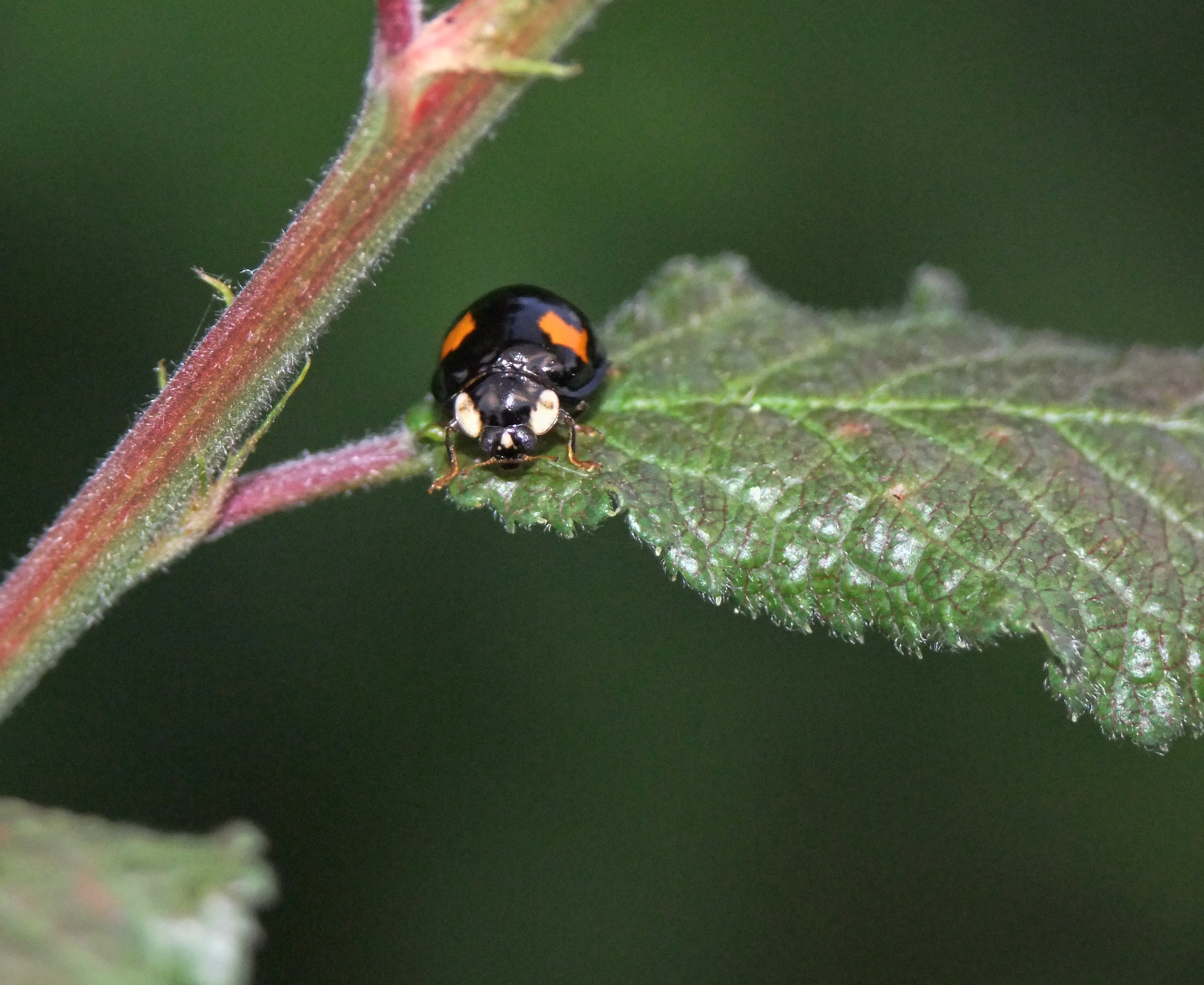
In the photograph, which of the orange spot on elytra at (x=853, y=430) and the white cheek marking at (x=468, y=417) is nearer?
the orange spot on elytra at (x=853, y=430)

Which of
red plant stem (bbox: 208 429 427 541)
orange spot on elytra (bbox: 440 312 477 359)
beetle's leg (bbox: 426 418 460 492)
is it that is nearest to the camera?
red plant stem (bbox: 208 429 427 541)

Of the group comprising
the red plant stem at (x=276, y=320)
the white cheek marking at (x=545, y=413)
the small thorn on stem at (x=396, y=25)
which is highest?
the white cheek marking at (x=545, y=413)

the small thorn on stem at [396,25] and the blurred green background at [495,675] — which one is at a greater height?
the blurred green background at [495,675]

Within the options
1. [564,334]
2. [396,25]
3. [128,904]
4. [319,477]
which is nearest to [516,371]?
[564,334]

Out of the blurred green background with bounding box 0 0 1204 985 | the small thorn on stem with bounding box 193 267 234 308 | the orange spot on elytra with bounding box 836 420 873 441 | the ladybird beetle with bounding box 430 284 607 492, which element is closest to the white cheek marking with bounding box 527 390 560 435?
the ladybird beetle with bounding box 430 284 607 492

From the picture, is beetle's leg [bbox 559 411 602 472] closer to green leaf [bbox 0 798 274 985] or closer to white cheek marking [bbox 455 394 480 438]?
white cheek marking [bbox 455 394 480 438]

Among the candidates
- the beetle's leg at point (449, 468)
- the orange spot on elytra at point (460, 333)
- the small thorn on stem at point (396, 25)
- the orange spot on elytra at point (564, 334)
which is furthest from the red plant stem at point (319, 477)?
the small thorn on stem at point (396, 25)

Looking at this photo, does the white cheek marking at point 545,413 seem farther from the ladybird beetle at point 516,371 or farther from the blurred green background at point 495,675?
the blurred green background at point 495,675
